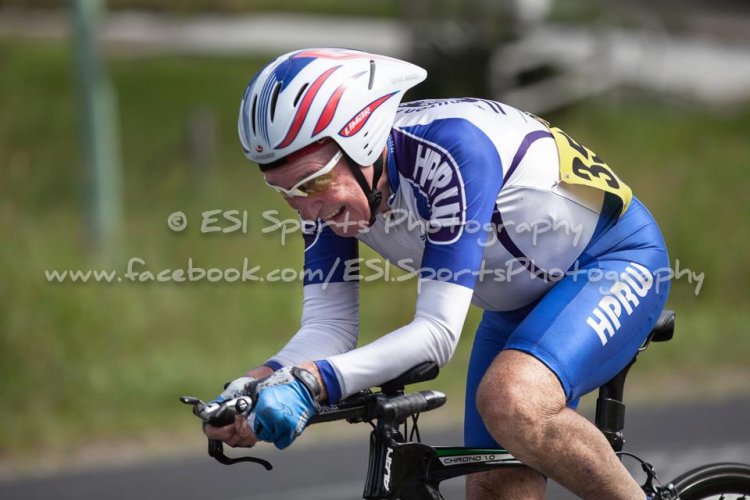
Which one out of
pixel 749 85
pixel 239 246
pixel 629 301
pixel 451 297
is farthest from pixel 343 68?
pixel 749 85

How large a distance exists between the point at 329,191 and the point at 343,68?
351 millimetres

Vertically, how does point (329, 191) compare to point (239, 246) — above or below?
above

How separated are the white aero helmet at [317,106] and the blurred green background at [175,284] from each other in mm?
4841

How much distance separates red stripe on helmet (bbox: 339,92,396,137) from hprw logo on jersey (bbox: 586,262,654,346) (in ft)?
2.86

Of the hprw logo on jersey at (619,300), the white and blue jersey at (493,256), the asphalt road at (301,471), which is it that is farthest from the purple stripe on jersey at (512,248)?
the asphalt road at (301,471)

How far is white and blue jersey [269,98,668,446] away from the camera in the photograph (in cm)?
351

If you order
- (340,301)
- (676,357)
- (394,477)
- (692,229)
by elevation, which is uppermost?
(340,301)

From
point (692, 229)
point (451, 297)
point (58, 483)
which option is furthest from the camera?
point (692, 229)

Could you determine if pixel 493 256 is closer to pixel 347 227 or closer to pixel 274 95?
pixel 347 227

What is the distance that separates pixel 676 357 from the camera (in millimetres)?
11289

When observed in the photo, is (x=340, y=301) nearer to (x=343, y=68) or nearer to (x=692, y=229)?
(x=343, y=68)

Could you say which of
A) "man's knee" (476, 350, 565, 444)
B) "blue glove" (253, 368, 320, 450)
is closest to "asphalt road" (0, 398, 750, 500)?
"man's knee" (476, 350, 565, 444)

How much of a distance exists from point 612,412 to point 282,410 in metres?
1.21

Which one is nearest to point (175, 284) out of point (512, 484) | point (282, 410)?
point (512, 484)
